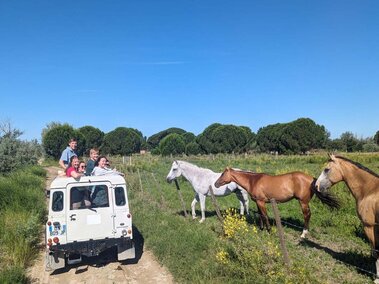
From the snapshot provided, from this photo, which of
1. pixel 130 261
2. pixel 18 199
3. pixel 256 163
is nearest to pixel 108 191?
pixel 130 261

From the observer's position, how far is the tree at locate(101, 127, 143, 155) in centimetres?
6644

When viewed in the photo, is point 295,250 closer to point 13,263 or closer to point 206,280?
point 206,280

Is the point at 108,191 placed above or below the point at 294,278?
above

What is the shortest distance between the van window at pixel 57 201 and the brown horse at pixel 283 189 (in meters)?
4.98

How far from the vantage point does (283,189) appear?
876 cm

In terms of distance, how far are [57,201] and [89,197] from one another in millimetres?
694

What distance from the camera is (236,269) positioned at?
5.88 meters

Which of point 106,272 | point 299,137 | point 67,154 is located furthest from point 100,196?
point 299,137

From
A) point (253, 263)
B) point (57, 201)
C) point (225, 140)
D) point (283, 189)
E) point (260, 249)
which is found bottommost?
point (253, 263)

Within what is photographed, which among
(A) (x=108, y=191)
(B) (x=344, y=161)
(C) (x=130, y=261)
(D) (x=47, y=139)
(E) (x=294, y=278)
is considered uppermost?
(D) (x=47, y=139)

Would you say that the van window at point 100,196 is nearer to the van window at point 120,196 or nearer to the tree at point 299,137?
the van window at point 120,196

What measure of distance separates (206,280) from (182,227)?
3.35 m

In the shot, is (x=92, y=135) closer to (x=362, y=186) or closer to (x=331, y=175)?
(x=331, y=175)

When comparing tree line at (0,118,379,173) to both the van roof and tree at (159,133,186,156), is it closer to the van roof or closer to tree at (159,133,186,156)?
tree at (159,133,186,156)
